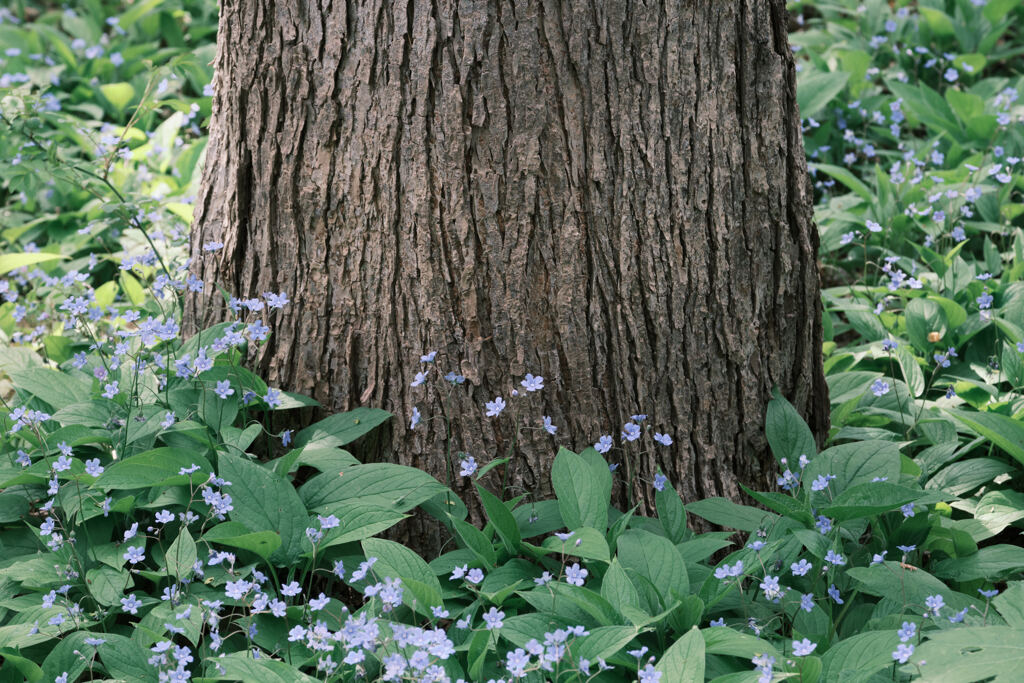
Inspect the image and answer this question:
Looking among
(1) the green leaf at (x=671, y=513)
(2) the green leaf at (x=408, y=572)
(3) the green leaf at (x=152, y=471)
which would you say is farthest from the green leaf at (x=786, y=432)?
(3) the green leaf at (x=152, y=471)

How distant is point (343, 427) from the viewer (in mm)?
2537

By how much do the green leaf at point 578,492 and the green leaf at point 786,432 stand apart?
1.85 ft

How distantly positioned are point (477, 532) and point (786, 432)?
0.92 m

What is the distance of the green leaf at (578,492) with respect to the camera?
89.8 inches

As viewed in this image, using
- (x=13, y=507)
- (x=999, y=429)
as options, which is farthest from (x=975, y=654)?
(x=13, y=507)

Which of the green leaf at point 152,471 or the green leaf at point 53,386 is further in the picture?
the green leaf at point 53,386

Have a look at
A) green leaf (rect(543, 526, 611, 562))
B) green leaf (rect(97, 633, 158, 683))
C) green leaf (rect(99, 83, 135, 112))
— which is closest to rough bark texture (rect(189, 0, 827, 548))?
green leaf (rect(543, 526, 611, 562))

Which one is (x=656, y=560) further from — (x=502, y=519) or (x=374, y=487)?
(x=374, y=487)

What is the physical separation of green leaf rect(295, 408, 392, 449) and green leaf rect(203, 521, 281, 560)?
375mm

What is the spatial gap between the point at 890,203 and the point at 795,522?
84.3 inches

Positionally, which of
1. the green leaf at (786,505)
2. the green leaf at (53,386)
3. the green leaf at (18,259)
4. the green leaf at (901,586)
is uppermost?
the green leaf at (18,259)

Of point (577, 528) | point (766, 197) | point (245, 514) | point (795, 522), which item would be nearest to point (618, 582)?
point (577, 528)

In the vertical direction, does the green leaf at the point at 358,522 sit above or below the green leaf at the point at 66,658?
above

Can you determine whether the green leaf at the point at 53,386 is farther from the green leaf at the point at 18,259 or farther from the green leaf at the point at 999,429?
the green leaf at the point at 999,429
